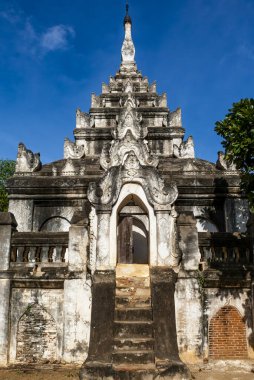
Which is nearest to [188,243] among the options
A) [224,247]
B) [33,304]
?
[224,247]

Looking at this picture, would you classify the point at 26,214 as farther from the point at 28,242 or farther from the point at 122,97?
the point at 122,97

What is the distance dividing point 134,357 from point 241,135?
5.34 m

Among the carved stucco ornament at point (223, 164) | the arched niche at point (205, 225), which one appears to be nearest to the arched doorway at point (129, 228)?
the arched niche at point (205, 225)

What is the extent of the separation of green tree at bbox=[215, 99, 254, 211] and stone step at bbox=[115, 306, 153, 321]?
3.50m

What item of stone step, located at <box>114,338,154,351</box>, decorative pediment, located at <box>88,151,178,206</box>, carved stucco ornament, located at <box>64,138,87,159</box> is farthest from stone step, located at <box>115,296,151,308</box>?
carved stucco ornament, located at <box>64,138,87,159</box>

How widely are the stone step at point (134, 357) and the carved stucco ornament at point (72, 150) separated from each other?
1160 cm

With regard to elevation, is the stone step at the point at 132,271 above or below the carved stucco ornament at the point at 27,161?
below

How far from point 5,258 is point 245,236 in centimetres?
641

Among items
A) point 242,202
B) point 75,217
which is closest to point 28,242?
→ point 75,217

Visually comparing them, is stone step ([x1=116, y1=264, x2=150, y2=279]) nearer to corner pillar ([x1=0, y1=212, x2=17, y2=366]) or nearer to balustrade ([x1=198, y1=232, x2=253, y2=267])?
balustrade ([x1=198, y1=232, x2=253, y2=267])

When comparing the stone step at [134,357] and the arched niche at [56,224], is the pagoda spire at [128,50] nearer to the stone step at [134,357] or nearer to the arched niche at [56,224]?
the arched niche at [56,224]

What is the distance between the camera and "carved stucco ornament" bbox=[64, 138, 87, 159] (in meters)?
18.2

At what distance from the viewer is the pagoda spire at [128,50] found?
25.5 m

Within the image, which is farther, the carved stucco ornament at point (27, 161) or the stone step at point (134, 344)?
the carved stucco ornament at point (27, 161)
